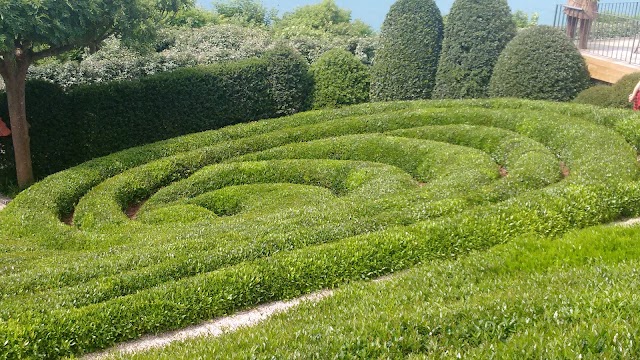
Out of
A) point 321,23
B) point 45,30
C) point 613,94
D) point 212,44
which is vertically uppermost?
point 45,30

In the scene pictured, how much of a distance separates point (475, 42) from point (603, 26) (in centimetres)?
575

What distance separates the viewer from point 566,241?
960 cm

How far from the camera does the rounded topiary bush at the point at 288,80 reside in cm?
2283

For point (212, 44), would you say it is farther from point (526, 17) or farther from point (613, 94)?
point (526, 17)

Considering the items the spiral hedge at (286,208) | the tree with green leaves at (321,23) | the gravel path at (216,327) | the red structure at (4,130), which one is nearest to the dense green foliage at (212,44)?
the tree with green leaves at (321,23)

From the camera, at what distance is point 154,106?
67.3 feet

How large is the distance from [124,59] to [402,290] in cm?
1623

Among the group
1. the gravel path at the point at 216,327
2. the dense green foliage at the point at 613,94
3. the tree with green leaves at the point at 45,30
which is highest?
the tree with green leaves at the point at 45,30

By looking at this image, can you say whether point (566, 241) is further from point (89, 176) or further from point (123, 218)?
point (89, 176)

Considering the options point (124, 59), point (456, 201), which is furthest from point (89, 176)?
point (456, 201)

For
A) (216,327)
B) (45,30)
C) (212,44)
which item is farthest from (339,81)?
(216,327)

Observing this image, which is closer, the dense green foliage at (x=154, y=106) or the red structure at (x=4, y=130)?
the red structure at (x=4, y=130)

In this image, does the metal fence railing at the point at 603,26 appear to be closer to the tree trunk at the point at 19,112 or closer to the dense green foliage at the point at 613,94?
the dense green foliage at the point at 613,94

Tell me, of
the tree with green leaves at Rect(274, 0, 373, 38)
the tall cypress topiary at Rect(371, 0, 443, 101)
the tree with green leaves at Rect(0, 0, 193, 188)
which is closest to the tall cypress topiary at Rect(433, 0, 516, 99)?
the tall cypress topiary at Rect(371, 0, 443, 101)
